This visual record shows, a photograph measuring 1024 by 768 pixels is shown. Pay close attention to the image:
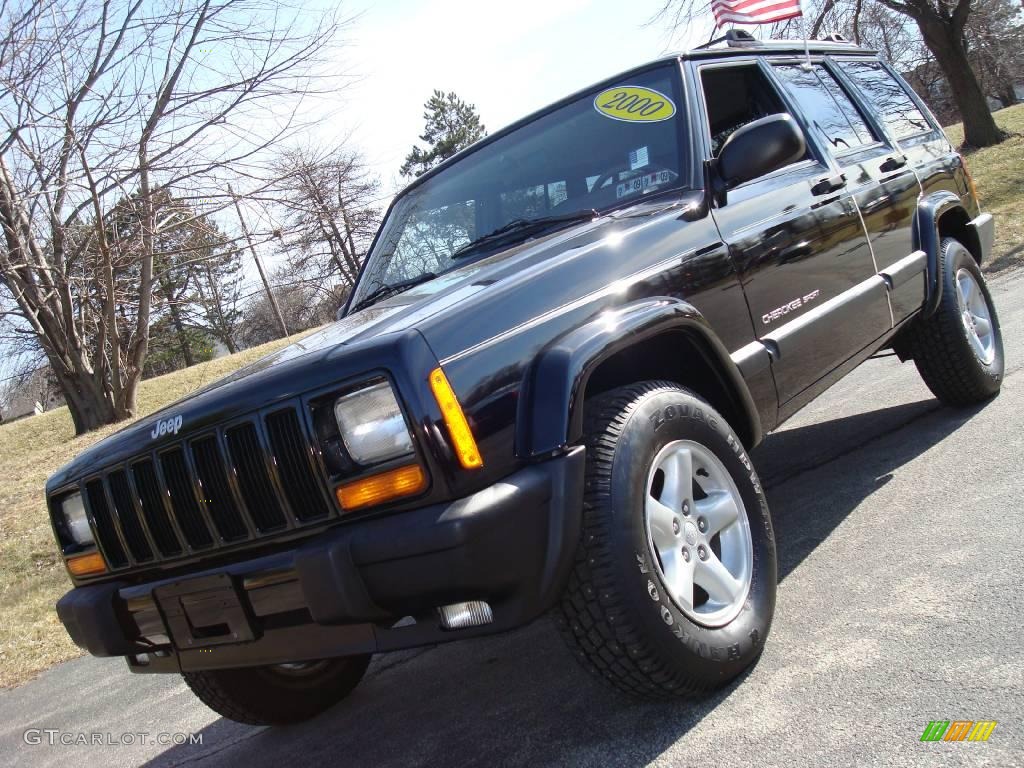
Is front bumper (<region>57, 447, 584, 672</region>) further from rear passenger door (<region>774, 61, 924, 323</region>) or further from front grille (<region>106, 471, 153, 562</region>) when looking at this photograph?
rear passenger door (<region>774, 61, 924, 323</region>)

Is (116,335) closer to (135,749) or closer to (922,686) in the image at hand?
(135,749)

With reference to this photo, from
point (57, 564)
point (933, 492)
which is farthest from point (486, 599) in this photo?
point (57, 564)

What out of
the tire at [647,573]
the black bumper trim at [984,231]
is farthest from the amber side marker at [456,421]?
the black bumper trim at [984,231]

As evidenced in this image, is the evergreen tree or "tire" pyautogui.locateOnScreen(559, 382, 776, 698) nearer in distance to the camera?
"tire" pyautogui.locateOnScreen(559, 382, 776, 698)

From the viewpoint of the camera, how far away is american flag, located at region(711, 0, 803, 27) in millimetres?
5969

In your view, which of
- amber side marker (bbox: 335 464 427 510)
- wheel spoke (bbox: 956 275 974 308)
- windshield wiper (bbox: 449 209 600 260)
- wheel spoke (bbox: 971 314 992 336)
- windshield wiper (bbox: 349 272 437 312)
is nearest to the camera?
amber side marker (bbox: 335 464 427 510)

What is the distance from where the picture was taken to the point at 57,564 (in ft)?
26.2

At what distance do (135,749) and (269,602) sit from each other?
1.85 m

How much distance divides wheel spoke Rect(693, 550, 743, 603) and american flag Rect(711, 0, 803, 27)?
4607mm

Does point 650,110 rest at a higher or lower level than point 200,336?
lower

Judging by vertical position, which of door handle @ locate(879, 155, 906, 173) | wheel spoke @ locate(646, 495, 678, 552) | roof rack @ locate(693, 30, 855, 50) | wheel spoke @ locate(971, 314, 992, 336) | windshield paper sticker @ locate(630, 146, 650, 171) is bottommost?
wheel spoke @ locate(971, 314, 992, 336)

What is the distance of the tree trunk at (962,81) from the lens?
20.7 meters
